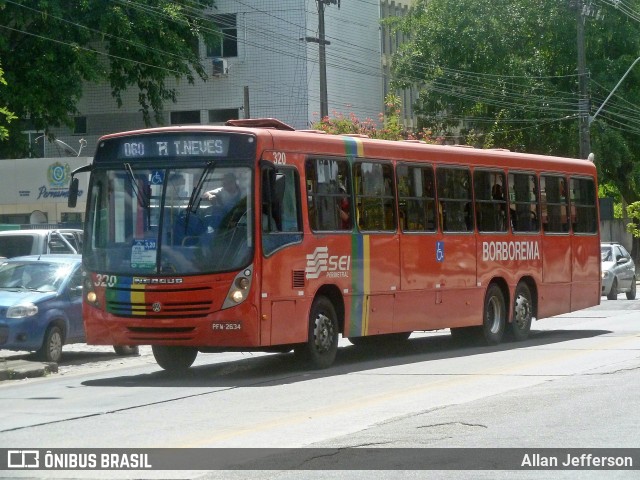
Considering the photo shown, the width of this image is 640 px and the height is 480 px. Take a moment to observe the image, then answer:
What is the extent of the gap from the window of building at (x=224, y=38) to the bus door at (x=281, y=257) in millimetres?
31290

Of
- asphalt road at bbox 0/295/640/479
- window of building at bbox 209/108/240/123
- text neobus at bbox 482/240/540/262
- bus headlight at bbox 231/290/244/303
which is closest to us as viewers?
asphalt road at bbox 0/295/640/479

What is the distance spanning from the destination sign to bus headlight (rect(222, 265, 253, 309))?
1464 millimetres

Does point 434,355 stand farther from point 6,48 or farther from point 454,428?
point 6,48

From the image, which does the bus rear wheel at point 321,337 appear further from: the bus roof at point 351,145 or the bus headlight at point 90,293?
the bus headlight at point 90,293

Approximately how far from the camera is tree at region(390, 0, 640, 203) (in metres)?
53.1

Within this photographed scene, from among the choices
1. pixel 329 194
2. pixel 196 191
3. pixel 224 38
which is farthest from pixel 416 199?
pixel 224 38

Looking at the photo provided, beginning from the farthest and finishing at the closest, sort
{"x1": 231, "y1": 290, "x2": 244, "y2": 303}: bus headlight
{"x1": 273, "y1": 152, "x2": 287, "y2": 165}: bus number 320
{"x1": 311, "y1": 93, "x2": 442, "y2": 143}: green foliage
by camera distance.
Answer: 1. {"x1": 311, "y1": 93, "x2": 442, "y2": 143}: green foliage
2. {"x1": 273, "y1": 152, "x2": 287, "y2": 165}: bus number 320
3. {"x1": 231, "y1": 290, "x2": 244, "y2": 303}: bus headlight

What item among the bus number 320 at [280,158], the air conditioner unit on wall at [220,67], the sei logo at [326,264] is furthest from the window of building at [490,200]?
the air conditioner unit on wall at [220,67]

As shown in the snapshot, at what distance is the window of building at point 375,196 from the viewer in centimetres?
1794

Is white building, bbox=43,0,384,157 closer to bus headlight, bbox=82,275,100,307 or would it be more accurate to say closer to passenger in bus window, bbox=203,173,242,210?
bus headlight, bbox=82,275,100,307

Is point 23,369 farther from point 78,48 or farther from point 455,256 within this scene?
point 78,48

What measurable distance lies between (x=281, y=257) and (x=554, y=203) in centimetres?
865

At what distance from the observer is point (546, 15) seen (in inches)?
2114

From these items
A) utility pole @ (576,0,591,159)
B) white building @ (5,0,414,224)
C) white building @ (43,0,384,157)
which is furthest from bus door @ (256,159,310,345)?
white building @ (43,0,384,157)
